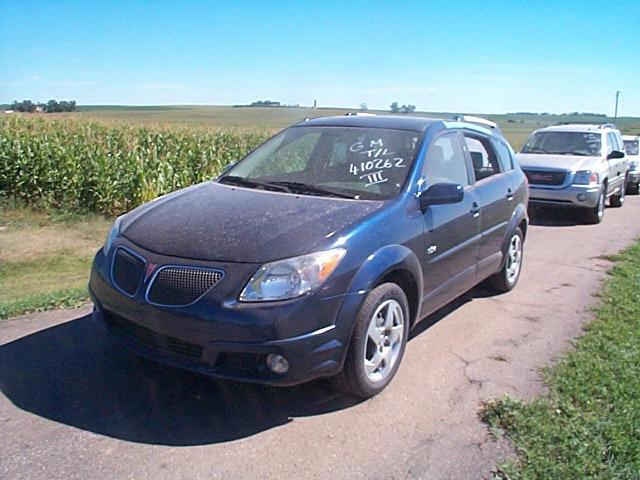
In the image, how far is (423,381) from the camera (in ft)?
12.1

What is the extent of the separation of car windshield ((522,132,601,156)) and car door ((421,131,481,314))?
305 inches

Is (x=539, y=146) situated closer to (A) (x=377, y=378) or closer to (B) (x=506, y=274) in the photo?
(B) (x=506, y=274)

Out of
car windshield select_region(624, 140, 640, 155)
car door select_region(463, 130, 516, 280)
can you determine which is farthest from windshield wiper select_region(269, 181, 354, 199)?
car windshield select_region(624, 140, 640, 155)

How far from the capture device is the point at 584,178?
33.3 feet

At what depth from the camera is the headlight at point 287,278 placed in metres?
2.93

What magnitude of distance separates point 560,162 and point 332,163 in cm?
782

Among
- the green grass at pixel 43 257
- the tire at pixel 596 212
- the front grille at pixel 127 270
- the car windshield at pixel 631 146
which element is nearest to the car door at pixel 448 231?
the front grille at pixel 127 270

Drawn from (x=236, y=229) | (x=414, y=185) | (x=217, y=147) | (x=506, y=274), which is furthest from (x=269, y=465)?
(x=217, y=147)

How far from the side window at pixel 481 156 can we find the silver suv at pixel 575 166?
551cm

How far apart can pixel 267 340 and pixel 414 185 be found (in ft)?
5.31

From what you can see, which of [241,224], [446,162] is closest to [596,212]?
[446,162]

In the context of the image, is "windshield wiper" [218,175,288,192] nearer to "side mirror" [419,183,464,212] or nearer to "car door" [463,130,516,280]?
"side mirror" [419,183,464,212]

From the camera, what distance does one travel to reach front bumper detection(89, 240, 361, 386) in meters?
2.89

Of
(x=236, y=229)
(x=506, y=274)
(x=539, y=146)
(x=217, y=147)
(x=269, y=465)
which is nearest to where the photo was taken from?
(x=269, y=465)
